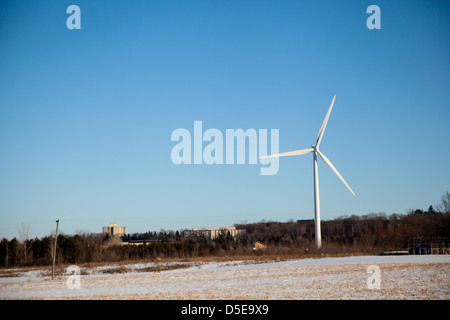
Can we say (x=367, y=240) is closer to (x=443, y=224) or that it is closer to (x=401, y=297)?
(x=443, y=224)

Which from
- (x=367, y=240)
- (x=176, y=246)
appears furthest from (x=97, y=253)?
(x=367, y=240)

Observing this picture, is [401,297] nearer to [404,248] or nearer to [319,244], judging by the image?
[319,244]
